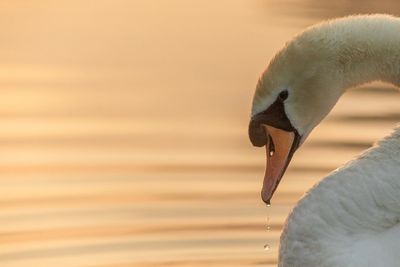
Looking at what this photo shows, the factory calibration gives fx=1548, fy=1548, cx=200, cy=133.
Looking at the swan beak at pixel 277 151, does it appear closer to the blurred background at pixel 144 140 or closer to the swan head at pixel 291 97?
the swan head at pixel 291 97

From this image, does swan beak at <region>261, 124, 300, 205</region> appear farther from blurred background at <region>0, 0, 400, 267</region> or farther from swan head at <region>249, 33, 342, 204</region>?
blurred background at <region>0, 0, 400, 267</region>

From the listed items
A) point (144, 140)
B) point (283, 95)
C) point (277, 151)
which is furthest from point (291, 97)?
point (144, 140)

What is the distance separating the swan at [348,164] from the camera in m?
5.11

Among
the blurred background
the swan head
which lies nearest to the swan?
the swan head

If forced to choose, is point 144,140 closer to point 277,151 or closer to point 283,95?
point 277,151

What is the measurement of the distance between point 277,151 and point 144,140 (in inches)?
133

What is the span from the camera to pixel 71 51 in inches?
416

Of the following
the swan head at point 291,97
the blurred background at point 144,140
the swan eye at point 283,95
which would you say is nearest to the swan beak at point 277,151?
the swan head at point 291,97

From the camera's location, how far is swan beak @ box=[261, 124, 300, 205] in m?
5.28

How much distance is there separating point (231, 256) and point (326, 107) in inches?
78.8

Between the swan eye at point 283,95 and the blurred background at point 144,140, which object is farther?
the blurred background at point 144,140

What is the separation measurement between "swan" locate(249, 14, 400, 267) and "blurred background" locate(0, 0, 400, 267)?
1927 millimetres

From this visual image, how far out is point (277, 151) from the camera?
5.32 metres

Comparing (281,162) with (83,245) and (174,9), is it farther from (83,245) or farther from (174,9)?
(174,9)
